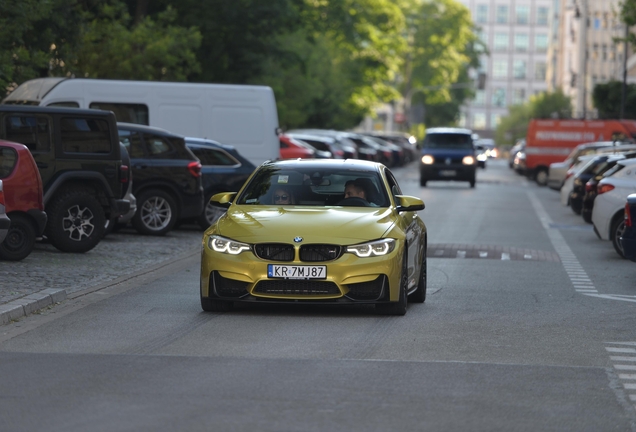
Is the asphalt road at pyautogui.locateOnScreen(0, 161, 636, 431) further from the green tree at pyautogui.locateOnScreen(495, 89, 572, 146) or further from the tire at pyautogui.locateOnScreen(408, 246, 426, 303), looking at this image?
the green tree at pyautogui.locateOnScreen(495, 89, 572, 146)

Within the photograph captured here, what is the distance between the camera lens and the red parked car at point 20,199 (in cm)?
1596

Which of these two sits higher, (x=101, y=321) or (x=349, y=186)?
(x=349, y=186)

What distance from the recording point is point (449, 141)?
49.4 metres

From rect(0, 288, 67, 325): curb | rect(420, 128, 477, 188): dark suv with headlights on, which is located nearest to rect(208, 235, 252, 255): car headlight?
rect(0, 288, 67, 325): curb

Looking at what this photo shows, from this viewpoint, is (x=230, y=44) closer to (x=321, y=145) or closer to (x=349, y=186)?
(x=321, y=145)

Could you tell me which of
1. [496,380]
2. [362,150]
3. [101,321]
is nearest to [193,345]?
[101,321]

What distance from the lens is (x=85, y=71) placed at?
113 feet

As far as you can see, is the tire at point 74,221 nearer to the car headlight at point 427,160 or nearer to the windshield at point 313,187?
the windshield at point 313,187

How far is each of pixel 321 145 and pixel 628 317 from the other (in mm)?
37422

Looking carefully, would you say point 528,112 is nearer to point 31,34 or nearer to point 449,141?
point 449,141

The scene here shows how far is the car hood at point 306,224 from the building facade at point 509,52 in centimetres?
17751

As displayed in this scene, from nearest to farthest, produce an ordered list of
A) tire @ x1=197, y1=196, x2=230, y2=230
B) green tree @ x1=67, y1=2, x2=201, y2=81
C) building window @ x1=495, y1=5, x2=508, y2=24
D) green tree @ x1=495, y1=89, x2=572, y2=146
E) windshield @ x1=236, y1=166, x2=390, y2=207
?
windshield @ x1=236, y1=166, x2=390, y2=207
tire @ x1=197, y1=196, x2=230, y2=230
green tree @ x1=67, y1=2, x2=201, y2=81
green tree @ x1=495, y1=89, x2=572, y2=146
building window @ x1=495, y1=5, x2=508, y2=24

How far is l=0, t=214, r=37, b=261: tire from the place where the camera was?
53.2 ft

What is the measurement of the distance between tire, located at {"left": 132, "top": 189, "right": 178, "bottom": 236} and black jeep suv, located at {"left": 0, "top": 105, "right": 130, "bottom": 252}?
3.30 metres
